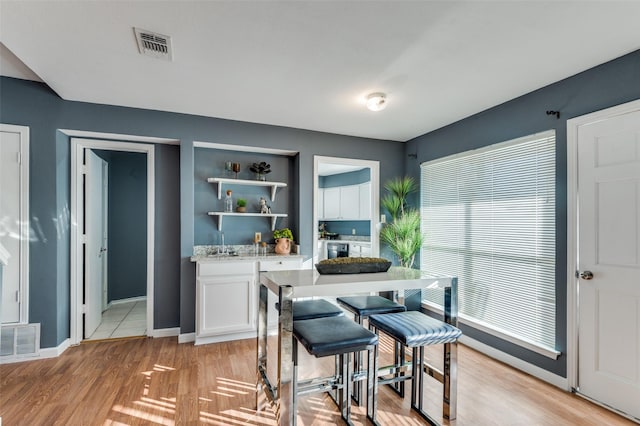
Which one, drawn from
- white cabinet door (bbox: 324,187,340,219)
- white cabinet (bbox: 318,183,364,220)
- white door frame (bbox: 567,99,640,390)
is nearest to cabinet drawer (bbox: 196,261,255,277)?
white door frame (bbox: 567,99,640,390)

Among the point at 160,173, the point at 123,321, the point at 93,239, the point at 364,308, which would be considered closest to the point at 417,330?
the point at 364,308

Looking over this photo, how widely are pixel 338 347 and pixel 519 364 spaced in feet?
7.14

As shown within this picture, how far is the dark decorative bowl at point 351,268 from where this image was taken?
2.01m

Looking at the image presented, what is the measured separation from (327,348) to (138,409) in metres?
1.55

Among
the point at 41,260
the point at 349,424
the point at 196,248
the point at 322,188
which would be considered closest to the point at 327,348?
the point at 349,424

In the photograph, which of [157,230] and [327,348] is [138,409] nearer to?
[327,348]

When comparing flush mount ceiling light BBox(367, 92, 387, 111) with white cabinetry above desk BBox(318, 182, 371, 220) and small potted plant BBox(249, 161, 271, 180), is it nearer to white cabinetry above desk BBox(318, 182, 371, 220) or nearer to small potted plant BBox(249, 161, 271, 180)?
small potted plant BBox(249, 161, 271, 180)

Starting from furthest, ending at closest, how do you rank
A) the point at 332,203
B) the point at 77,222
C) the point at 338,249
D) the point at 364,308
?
the point at 332,203 → the point at 338,249 → the point at 77,222 → the point at 364,308

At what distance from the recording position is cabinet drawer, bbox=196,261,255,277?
347cm

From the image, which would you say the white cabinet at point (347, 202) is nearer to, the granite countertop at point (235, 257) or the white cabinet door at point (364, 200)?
the white cabinet door at point (364, 200)

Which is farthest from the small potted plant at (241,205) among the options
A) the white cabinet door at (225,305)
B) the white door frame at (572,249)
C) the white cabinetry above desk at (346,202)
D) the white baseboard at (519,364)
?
the white door frame at (572,249)

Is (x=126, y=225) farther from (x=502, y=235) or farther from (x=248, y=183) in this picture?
(x=502, y=235)

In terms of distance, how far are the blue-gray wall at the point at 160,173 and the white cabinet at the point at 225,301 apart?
0.78ft

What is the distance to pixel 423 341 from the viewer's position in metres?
1.89
